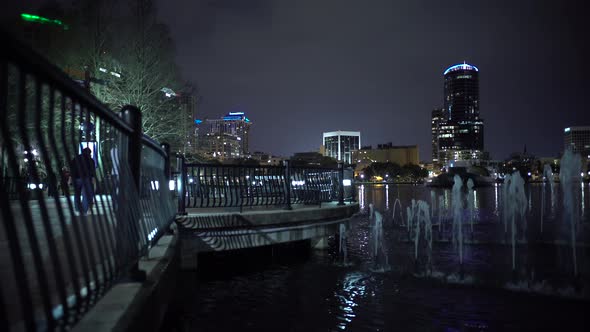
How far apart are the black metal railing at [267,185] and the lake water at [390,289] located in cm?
149

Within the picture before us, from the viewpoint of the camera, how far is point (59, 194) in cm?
311

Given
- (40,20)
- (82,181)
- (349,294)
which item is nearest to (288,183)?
(349,294)

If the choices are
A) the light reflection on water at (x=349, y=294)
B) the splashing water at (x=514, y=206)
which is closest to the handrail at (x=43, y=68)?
the light reflection on water at (x=349, y=294)

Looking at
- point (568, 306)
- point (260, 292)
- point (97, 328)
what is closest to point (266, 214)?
point (260, 292)

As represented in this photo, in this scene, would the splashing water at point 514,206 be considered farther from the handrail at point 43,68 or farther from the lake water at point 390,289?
the handrail at point 43,68

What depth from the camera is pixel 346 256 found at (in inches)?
442

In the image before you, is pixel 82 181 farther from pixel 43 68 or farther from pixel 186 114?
pixel 186 114

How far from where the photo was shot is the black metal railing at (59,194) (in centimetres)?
188

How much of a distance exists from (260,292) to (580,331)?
16.0 ft

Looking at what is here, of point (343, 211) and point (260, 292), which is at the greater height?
point (343, 211)

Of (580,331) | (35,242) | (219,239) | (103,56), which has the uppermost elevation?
(103,56)

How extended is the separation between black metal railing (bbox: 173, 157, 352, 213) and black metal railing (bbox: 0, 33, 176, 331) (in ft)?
16.7

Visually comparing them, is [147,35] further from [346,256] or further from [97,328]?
[97,328]

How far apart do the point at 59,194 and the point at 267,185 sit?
9809 millimetres
